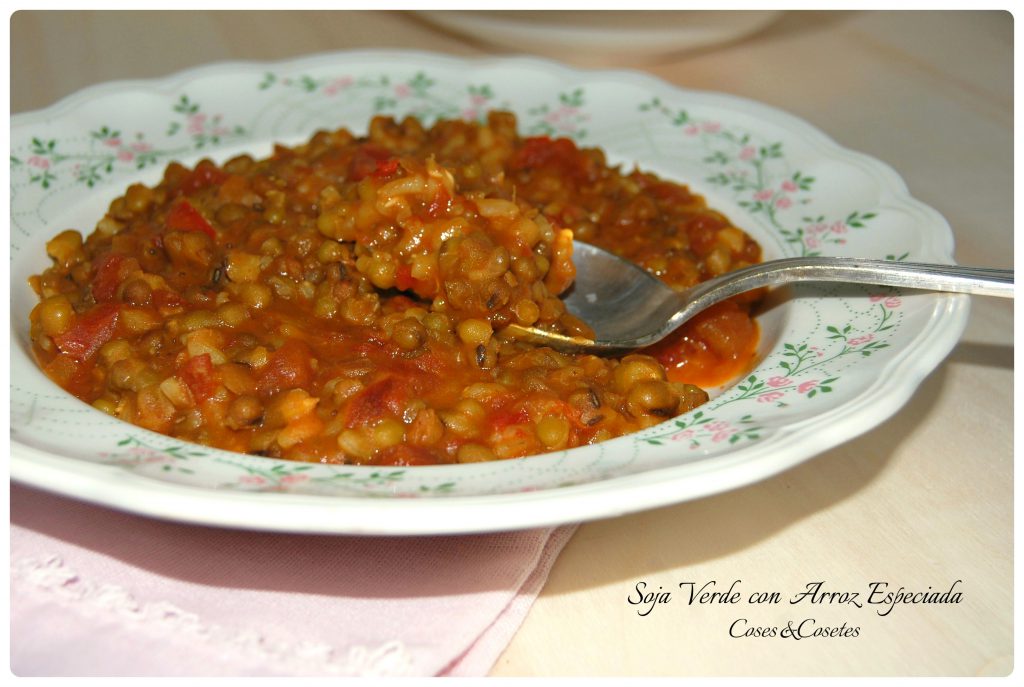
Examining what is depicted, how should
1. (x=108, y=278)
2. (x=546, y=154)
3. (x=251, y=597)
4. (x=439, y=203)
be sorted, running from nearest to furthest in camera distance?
(x=251, y=597), (x=439, y=203), (x=108, y=278), (x=546, y=154)

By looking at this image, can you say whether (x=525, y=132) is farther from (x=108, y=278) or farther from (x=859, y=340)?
(x=859, y=340)

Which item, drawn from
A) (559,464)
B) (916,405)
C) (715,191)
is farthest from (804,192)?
(559,464)

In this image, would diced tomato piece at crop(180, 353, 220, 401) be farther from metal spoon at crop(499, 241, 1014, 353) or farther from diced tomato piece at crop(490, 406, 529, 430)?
metal spoon at crop(499, 241, 1014, 353)

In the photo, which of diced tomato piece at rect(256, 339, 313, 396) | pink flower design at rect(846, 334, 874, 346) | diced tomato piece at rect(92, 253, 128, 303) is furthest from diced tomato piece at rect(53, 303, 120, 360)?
pink flower design at rect(846, 334, 874, 346)

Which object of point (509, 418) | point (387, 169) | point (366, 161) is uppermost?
point (387, 169)

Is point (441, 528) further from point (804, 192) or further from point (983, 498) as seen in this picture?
point (804, 192)

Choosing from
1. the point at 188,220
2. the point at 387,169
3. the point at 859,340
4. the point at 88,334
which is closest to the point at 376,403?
the point at 387,169
